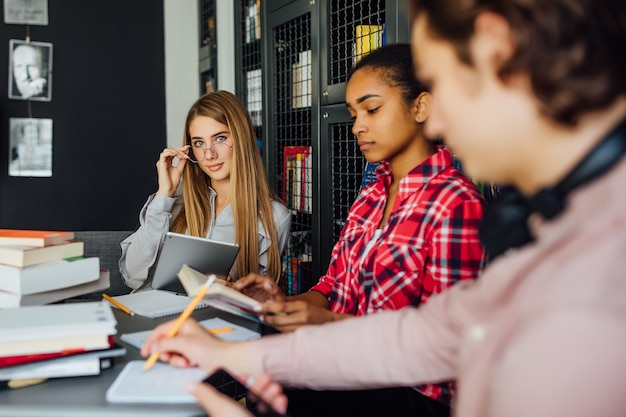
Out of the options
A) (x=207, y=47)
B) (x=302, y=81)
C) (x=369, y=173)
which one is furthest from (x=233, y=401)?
(x=207, y=47)

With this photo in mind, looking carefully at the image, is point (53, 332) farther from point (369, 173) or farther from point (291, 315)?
point (369, 173)

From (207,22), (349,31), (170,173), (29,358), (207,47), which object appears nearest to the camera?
(29,358)

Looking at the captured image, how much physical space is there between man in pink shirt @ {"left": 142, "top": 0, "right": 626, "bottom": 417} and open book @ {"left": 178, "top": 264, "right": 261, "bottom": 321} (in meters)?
0.58

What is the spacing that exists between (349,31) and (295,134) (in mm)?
649

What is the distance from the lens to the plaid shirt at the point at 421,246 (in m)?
1.42

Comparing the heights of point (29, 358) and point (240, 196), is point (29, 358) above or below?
below

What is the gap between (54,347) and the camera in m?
1.07

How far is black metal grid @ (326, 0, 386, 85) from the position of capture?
2.26m

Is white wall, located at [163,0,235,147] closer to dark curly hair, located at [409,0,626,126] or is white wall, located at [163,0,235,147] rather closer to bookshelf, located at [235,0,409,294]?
bookshelf, located at [235,0,409,294]

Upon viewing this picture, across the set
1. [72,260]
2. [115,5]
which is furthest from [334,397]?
[115,5]

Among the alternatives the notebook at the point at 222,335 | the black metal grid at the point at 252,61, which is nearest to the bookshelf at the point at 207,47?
the black metal grid at the point at 252,61

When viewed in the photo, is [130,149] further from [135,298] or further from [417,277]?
[417,277]

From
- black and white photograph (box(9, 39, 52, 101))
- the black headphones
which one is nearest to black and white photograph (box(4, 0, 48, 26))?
black and white photograph (box(9, 39, 52, 101))

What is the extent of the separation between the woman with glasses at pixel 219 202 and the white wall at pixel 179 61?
6.69ft
